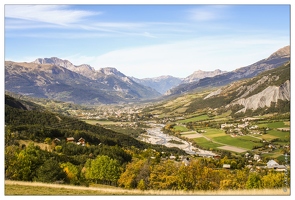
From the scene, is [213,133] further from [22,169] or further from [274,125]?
[22,169]

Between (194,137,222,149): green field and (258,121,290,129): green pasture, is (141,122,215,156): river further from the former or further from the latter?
(258,121,290,129): green pasture

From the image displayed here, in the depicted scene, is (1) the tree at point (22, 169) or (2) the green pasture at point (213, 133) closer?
(1) the tree at point (22, 169)

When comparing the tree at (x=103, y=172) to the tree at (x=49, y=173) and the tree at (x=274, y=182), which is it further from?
the tree at (x=274, y=182)

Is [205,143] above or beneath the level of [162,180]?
beneath

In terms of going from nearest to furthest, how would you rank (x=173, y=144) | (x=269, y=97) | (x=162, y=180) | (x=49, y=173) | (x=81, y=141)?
1. (x=49, y=173)
2. (x=162, y=180)
3. (x=81, y=141)
4. (x=173, y=144)
5. (x=269, y=97)

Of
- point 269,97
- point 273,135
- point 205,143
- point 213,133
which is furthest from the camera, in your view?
point 269,97

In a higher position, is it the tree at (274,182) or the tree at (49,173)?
the tree at (49,173)

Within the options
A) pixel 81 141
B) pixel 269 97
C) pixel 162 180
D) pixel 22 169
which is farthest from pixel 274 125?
pixel 22 169

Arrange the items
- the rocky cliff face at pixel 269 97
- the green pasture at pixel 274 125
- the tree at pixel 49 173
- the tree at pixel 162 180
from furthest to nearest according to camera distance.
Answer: the rocky cliff face at pixel 269 97
the green pasture at pixel 274 125
the tree at pixel 49 173
the tree at pixel 162 180

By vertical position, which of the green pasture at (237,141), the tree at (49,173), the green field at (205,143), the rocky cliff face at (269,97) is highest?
the rocky cliff face at (269,97)

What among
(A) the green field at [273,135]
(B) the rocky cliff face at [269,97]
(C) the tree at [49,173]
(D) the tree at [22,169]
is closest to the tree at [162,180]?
(C) the tree at [49,173]
